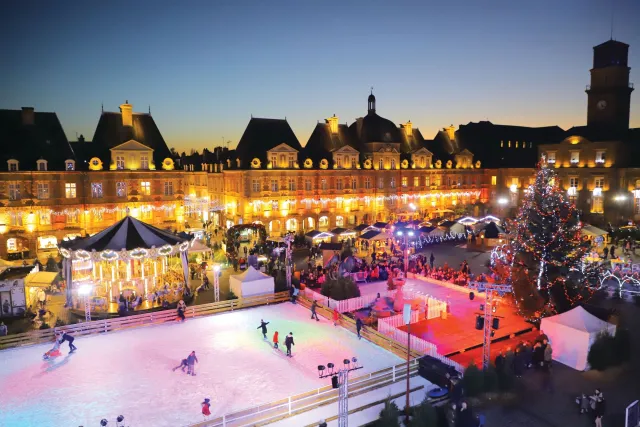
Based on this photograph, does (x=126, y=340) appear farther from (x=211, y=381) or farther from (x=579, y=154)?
(x=579, y=154)

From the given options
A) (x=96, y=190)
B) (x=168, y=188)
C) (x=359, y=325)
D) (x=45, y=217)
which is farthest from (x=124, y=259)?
(x=168, y=188)

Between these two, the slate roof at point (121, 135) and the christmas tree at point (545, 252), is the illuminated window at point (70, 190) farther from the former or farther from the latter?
the christmas tree at point (545, 252)

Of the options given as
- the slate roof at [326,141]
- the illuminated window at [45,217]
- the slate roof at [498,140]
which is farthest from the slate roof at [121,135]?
the slate roof at [498,140]

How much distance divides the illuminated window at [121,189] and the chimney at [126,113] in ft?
16.0

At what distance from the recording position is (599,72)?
43438mm

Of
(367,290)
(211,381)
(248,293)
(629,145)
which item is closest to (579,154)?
(629,145)

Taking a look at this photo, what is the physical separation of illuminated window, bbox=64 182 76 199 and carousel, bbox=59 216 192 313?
1126 cm

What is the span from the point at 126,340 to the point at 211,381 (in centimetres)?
505

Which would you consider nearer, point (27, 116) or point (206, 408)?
point (206, 408)

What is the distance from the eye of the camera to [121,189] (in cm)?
3369

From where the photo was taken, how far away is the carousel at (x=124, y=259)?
19125mm

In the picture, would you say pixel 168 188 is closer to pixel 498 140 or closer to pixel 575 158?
pixel 575 158

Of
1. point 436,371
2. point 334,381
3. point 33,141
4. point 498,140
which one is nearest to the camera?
point 334,381

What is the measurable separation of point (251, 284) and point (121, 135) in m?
20.8
